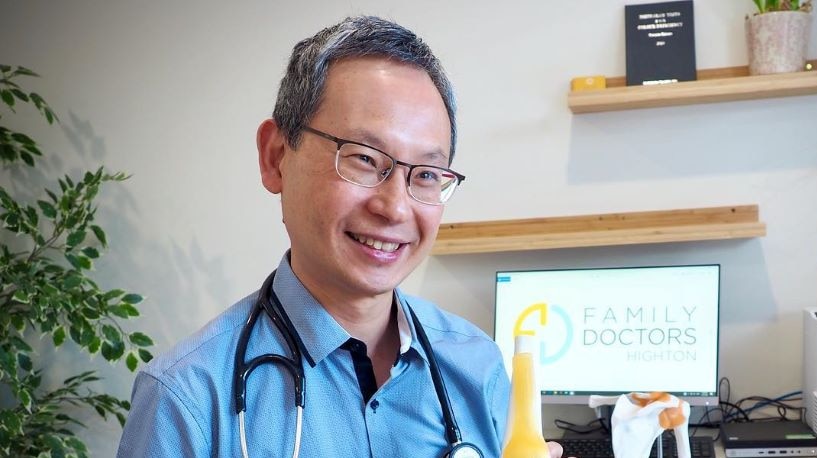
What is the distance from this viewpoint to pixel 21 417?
2859mm

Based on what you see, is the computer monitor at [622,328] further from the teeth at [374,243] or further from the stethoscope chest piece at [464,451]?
the teeth at [374,243]

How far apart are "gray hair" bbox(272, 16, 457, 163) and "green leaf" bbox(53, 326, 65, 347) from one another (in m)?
1.91

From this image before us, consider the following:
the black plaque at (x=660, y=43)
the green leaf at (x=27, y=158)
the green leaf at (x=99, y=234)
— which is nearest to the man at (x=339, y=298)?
the black plaque at (x=660, y=43)

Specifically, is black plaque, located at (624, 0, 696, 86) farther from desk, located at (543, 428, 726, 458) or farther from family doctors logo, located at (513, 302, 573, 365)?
desk, located at (543, 428, 726, 458)

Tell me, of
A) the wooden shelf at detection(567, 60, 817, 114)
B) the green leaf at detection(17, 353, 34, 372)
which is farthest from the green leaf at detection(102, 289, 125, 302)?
the wooden shelf at detection(567, 60, 817, 114)

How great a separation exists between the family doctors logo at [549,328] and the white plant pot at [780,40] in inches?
32.7

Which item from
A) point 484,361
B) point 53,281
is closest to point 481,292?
point 53,281

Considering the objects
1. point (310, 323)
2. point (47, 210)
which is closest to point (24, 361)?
point (47, 210)

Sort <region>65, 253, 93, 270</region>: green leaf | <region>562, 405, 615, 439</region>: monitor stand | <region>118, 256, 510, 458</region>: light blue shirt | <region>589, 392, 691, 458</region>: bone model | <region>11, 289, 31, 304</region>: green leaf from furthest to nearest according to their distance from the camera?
1. <region>65, 253, 93, 270</region>: green leaf
2. <region>11, 289, 31, 304</region>: green leaf
3. <region>562, 405, 615, 439</region>: monitor stand
4. <region>589, 392, 691, 458</region>: bone model
5. <region>118, 256, 510, 458</region>: light blue shirt

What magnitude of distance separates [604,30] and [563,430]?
113 centimetres

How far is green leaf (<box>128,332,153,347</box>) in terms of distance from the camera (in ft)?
9.61

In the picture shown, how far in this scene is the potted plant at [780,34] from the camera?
252 cm

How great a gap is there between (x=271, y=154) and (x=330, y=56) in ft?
0.52

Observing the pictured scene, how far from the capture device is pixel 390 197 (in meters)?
1.13
